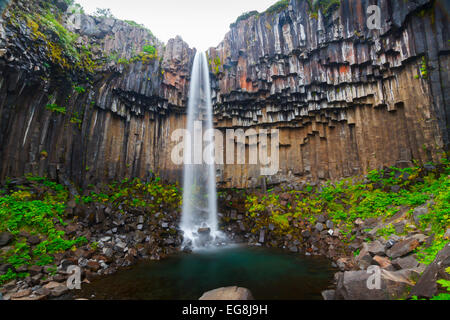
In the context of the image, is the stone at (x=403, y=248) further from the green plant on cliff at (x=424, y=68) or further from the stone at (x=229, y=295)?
the green plant on cliff at (x=424, y=68)

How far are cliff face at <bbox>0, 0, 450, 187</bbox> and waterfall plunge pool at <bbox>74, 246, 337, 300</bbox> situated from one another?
759 centimetres

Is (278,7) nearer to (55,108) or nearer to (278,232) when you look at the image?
(278,232)

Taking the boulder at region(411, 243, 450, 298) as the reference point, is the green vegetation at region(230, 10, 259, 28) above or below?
above

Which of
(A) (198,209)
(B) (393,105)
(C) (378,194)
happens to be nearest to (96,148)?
(A) (198,209)

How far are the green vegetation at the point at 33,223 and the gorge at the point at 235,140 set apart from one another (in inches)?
2.6

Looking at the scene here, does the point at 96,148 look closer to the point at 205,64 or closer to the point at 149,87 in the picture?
the point at 149,87

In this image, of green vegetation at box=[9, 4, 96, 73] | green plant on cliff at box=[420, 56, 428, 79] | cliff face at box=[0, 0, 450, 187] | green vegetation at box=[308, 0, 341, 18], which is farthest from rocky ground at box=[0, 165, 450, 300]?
green vegetation at box=[308, 0, 341, 18]

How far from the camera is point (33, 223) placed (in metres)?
8.94

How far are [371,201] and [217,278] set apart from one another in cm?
907

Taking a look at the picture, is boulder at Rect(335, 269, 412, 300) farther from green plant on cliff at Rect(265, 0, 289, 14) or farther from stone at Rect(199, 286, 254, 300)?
green plant on cliff at Rect(265, 0, 289, 14)

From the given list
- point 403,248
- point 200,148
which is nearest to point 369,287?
point 403,248

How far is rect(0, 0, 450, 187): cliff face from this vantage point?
11.3 m

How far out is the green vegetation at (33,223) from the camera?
25.1 ft

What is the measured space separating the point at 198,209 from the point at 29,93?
12.5 meters
